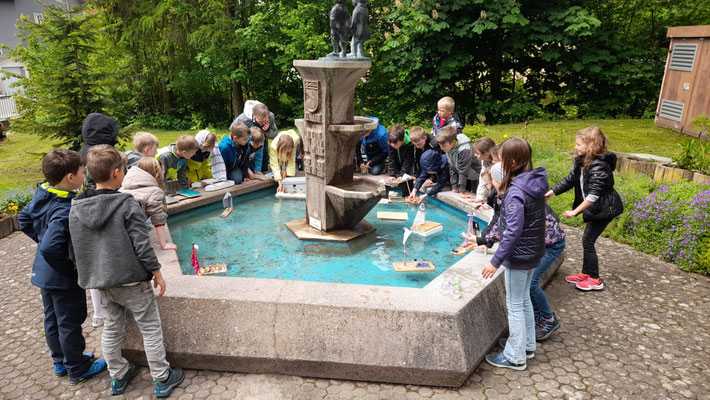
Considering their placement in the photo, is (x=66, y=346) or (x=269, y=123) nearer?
(x=66, y=346)

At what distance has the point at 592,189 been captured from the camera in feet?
15.5

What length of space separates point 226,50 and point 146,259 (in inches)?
615

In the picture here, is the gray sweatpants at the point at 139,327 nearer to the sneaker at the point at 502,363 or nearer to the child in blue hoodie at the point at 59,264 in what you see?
the child in blue hoodie at the point at 59,264

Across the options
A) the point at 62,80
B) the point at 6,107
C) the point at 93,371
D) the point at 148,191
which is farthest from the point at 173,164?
the point at 6,107

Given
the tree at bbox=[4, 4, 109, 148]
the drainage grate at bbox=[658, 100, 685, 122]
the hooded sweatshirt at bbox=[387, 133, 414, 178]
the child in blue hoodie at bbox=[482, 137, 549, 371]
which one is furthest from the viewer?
the drainage grate at bbox=[658, 100, 685, 122]

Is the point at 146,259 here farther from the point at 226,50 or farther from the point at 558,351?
the point at 226,50

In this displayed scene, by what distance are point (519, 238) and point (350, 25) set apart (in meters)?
3.17

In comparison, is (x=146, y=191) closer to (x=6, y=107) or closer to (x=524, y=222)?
(x=524, y=222)

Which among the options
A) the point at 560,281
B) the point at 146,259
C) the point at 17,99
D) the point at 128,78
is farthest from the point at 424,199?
the point at 128,78

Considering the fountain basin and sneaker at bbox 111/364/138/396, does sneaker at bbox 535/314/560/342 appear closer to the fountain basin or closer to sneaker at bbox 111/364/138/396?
the fountain basin

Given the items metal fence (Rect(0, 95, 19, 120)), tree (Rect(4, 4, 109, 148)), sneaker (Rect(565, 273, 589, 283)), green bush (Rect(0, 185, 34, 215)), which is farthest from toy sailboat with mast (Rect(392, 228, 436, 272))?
metal fence (Rect(0, 95, 19, 120))

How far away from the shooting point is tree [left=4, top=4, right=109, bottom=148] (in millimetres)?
8156

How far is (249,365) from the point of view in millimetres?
3791

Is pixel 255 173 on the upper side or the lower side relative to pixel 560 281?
upper
